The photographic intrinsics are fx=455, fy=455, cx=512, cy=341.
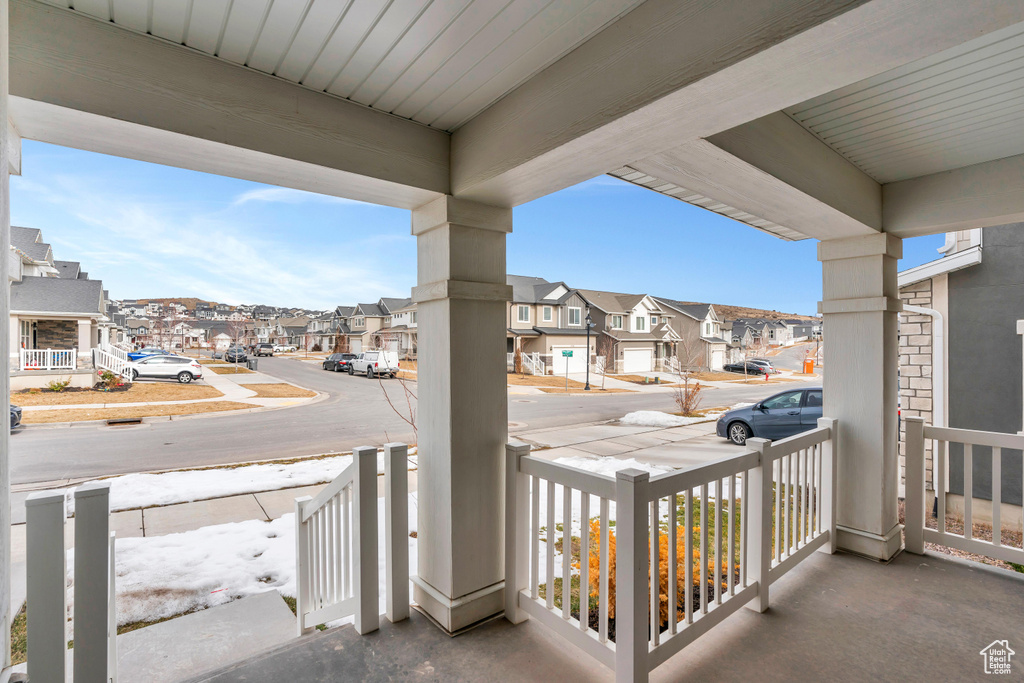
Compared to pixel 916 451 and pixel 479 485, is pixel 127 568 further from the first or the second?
pixel 916 451

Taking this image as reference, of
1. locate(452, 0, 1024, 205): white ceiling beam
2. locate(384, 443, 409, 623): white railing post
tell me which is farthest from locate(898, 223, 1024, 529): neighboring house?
locate(384, 443, 409, 623): white railing post

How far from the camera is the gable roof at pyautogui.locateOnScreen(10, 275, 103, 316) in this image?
11320 mm

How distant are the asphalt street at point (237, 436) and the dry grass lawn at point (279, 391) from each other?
108cm

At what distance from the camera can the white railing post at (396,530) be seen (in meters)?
2.00

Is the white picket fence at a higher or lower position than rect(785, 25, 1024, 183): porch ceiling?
lower

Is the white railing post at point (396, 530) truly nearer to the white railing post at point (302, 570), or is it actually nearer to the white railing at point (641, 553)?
the white railing at point (641, 553)

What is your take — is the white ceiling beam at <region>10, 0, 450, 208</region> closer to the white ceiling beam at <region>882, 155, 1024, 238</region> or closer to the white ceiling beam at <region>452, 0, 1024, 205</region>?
the white ceiling beam at <region>452, 0, 1024, 205</region>

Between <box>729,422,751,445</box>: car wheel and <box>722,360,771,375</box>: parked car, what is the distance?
1548 centimetres

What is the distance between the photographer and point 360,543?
1.94m

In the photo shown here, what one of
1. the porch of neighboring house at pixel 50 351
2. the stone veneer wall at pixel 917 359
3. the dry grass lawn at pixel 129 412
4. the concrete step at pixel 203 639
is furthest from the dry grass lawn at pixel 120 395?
the stone veneer wall at pixel 917 359

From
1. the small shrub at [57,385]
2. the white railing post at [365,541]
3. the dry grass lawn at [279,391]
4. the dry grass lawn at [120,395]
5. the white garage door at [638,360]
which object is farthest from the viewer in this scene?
the white garage door at [638,360]

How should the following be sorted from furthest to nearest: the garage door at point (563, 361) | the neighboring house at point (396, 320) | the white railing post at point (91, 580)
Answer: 1. the neighboring house at point (396, 320)
2. the garage door at point (563, 361)
3. the white railing post at point (91, 580)

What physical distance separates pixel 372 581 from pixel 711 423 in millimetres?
8500

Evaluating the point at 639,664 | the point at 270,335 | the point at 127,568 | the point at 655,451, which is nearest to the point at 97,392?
the point at 127,568
